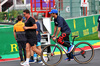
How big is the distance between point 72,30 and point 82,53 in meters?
8.76

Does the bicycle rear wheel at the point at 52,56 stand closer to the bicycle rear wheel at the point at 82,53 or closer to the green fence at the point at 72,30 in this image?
the bicycle rear wheel at the point at 82,53

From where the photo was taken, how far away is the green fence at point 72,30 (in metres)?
11.9

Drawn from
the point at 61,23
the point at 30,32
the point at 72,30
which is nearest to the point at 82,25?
the point at 72,30

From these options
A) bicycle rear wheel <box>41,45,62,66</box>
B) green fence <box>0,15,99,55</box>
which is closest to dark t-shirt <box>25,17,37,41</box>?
bicycle rear wheel <box>41,45,62,66</box>

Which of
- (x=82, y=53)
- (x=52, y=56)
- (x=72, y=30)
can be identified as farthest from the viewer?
(x=72, y=30)

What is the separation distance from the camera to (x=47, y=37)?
12602 millimetres

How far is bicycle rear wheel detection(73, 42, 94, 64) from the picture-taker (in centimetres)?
858

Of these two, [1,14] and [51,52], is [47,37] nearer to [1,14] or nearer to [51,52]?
[51,52]

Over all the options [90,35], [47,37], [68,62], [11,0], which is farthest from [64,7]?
[11,0]

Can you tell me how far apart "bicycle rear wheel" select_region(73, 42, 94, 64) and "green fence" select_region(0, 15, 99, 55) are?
422 centimetres

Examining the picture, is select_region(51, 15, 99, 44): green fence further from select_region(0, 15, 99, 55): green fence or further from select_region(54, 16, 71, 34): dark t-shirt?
select_region(54, 16, 71, 34): dark t-shirt

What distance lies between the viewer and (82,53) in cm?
866

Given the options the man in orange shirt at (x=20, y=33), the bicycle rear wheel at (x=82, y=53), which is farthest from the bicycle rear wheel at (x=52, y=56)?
the man in orange shirt at (x=20, y=33)

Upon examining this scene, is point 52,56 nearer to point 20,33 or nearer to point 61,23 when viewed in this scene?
point 61,23
